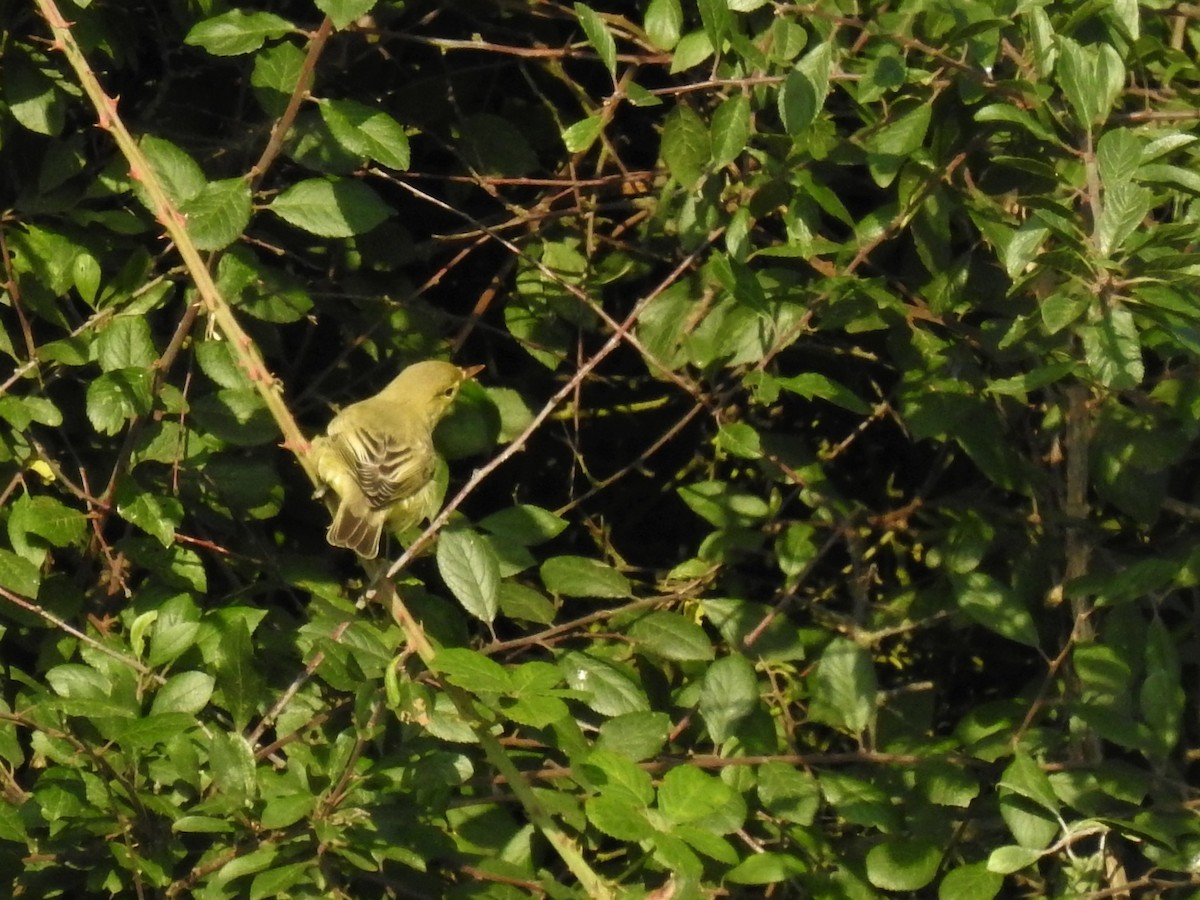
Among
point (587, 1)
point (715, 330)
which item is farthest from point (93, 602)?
point (587, 1)

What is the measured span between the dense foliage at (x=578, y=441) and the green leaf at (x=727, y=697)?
0.4 inches

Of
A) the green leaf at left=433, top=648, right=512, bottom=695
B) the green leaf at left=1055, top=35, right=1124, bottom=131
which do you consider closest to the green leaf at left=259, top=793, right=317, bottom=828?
the green leaf at left=433, top=648, right=512, bottom=695

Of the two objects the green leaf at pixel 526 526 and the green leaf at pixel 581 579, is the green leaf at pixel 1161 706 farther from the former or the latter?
the green leaf at pixel 526 526

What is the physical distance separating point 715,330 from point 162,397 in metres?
1.03

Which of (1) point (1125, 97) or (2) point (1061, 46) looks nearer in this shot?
(2) point (1061, 46)

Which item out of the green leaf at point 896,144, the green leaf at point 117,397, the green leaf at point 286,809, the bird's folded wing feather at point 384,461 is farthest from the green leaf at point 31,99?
the green leaf at point 896,144

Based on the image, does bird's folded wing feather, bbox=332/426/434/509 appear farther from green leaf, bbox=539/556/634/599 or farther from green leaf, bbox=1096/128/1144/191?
green leaf, bbox=1096/128/1144/191

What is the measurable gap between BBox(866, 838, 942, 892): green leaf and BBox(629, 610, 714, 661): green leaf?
479 mm

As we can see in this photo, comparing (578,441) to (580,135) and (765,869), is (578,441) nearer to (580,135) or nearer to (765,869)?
(580,135)

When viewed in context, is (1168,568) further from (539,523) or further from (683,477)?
(683,477)

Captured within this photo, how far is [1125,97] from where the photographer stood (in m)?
3.34

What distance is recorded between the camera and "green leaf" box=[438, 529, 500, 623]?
298cm

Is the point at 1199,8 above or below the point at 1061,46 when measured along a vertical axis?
below

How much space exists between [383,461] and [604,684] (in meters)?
0.94
